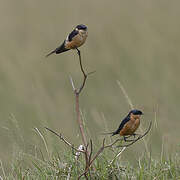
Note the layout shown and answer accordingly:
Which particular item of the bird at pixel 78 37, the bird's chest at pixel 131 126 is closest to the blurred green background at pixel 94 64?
the bird's chest at pixel 131 126

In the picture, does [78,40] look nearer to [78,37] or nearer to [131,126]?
[78,37]

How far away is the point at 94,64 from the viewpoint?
5.71m

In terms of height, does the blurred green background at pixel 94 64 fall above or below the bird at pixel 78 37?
below

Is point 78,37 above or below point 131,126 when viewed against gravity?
above

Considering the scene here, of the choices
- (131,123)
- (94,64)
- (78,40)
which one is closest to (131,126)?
(131,123)

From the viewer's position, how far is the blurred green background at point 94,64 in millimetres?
4930

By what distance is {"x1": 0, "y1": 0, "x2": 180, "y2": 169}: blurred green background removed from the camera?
4930 mm

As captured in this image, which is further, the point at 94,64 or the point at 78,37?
the point at 94,64

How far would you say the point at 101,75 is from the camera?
5.46 m

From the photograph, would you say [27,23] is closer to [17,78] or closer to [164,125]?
[17,78]

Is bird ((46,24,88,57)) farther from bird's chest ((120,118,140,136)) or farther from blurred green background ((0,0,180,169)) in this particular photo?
blurred green background ((0,0,180,169))

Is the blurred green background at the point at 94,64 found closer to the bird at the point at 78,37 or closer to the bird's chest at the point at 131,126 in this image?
the bird's chest at the point at 131,126

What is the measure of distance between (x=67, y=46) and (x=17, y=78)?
132 inches

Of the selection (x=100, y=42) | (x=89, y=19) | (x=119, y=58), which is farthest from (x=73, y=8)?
(x=119, y=58)
